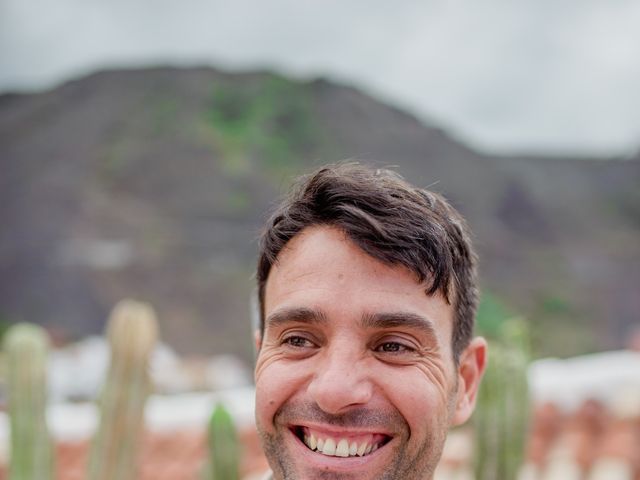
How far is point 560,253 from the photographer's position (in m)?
29.5

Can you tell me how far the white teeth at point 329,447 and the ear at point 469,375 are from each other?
27cm

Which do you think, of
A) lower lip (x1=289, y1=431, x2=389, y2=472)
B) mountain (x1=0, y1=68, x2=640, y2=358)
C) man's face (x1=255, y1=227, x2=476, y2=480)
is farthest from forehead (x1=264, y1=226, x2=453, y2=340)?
mountain (x1=0, y1=68, x2=640, y2=358)

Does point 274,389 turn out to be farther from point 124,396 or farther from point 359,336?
point 124,396

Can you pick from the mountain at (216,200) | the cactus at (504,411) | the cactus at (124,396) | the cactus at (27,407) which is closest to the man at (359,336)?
the cactus at (504,411)

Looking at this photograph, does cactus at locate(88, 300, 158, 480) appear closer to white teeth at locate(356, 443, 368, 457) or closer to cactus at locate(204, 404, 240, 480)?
cactus at locate(204, 404, 240, 480)

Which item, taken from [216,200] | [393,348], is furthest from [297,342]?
[216,200]

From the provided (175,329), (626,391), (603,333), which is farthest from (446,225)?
(603,333)

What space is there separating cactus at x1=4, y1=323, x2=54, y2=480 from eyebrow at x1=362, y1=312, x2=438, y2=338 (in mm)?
2592

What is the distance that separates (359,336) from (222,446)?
83.0 inches

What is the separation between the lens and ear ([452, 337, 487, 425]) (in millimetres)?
1510

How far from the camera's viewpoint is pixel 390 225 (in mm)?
1357

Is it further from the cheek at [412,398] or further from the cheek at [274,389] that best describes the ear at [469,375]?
the cheek at [274,389]

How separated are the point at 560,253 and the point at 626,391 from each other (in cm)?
2522

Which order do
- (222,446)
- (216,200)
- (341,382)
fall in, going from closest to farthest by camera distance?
(341,382) < (222,446) < (216,200)
